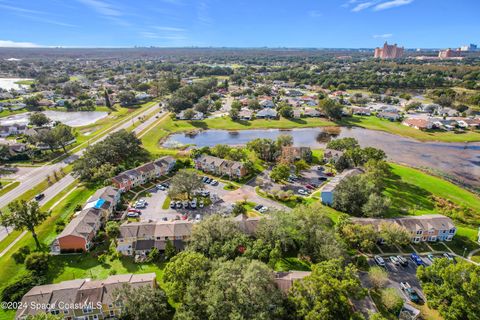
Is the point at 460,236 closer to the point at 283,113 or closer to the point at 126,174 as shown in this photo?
the point at 126,174

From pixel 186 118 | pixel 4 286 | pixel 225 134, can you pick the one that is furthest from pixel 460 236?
pixel 186 118

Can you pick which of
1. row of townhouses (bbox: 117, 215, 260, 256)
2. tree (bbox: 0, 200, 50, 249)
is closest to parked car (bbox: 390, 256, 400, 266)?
row of townhouses (bbox: 117, 215, 260, 256)

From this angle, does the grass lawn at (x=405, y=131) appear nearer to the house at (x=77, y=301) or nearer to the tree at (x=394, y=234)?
the tree at (x=394, y=234)

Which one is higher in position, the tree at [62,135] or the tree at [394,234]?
the tree at [62,135]

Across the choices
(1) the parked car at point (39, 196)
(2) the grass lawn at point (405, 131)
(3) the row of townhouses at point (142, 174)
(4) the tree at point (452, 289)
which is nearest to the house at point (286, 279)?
(4) the tree at point (452, 289)

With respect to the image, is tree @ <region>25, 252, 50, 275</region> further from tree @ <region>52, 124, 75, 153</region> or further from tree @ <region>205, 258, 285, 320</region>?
tree @ <region>52, 124, 75, 153</region>

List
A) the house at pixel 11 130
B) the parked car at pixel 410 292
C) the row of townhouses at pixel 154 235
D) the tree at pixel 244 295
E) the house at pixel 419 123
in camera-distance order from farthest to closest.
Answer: the house at pixel 419 123, the house at pixel 11 130, the row of townhouses at pixel 154 235, the parked car at pixel 410 292, the tree at pixel 244 295
